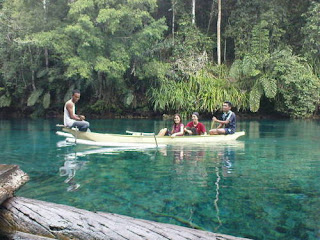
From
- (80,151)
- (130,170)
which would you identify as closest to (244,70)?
(80,151)

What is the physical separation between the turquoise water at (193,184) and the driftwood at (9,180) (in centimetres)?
146

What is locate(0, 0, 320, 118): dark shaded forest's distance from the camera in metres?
19.2

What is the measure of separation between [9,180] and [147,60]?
18334mm

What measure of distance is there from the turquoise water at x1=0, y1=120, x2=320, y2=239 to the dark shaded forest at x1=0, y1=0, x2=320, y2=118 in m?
10.3

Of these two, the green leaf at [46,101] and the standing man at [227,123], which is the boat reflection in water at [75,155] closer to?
the standing man at [227,123]

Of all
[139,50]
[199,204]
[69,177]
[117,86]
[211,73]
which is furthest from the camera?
[211,73]

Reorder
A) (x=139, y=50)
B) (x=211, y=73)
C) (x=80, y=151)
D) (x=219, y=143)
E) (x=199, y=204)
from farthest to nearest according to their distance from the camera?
(x=211, y=73) < (x=139, y=50) < (x=219, y=143) < (x=80, y=151) < (x=199, y=204)

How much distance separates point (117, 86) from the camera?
2147 centimetres

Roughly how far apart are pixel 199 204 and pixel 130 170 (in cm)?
254

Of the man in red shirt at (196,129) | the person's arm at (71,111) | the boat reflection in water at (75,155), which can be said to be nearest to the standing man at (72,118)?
the person's arm at (71,111)

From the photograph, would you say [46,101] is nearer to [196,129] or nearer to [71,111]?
[71,111]

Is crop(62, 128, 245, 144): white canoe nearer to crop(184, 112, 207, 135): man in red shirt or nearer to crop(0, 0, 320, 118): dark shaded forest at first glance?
crop(184, 112, 207, 135): man in red shirt

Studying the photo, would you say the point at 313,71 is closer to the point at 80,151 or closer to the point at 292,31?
the point at 292,31

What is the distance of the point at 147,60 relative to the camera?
20875mm
